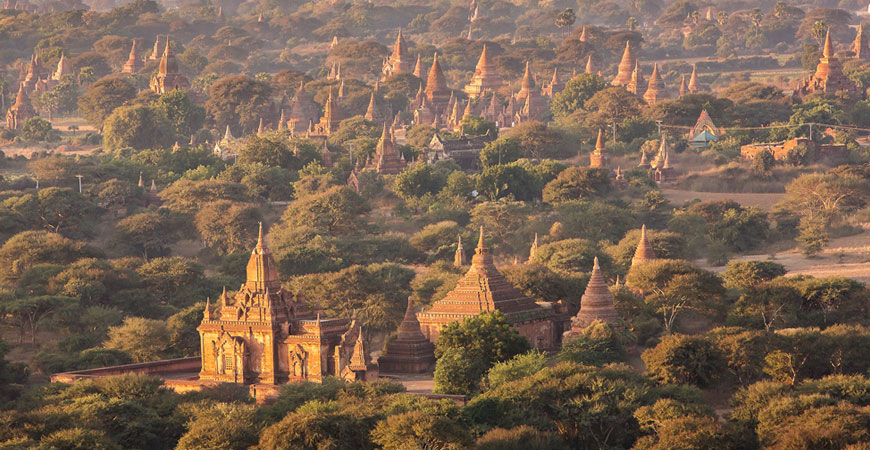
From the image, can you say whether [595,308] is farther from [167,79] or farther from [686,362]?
[167,79]

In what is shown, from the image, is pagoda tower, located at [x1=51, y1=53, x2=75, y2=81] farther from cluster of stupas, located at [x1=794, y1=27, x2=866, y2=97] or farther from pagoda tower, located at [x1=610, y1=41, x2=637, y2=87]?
cluster of stupas, located at [x1=794, y1=27, x2=866, y2=97]

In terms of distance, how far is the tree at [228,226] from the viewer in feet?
314

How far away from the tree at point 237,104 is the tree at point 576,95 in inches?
755

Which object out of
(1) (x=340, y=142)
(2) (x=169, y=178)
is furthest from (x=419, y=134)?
(2) (x=169, y=178)

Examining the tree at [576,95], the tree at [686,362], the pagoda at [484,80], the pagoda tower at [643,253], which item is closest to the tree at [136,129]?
the tree at [576,95]

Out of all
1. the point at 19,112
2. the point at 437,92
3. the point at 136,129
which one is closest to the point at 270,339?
the point at 136,129

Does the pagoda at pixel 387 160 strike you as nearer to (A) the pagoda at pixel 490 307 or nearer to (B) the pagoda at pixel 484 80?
(B) the pagoda at pixel 484 80

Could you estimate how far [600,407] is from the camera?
5766 centimetres

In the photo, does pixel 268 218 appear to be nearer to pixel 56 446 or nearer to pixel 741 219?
pixel 741 219

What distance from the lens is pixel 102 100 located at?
14550 centimetres

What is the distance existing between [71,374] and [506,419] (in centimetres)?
1426

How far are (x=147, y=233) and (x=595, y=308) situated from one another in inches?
1306

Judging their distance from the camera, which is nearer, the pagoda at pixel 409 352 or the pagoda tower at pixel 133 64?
the pagoda at pixel 409 352

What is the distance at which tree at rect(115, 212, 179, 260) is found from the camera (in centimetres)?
9581
